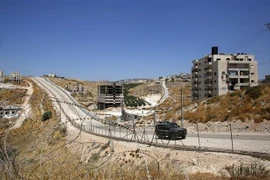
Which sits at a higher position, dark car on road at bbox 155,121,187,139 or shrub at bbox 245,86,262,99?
shrub at bbox 245,86,262,99

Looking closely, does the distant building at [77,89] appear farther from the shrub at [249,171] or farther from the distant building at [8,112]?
the shrub at [249,171]

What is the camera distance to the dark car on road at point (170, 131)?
22594 mm

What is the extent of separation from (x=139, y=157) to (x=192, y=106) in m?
25.1

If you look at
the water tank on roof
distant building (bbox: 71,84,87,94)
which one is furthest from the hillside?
distant building (bbox: 71,84,87,94)

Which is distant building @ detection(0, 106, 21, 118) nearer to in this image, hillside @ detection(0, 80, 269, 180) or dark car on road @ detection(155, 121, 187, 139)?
hillside @ detection(0, 80, 269, 180)

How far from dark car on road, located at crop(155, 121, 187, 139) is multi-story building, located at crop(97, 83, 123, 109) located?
189ft

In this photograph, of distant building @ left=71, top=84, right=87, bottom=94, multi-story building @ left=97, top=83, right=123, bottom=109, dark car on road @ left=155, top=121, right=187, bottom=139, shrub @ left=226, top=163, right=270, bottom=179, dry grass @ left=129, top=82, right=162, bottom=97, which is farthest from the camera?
dry grass @ left=129, top=82, right=162, bottom=97

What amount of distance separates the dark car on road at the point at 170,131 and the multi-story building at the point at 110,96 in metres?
57.6

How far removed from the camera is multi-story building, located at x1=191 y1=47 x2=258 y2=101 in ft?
216

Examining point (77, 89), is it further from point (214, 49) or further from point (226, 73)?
point (226, 73)

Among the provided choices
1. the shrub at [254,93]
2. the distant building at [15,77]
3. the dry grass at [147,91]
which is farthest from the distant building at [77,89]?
the shrub at [254,93]

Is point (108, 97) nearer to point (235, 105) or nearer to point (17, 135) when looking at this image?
point (235, 105)

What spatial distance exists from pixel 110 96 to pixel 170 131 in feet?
195

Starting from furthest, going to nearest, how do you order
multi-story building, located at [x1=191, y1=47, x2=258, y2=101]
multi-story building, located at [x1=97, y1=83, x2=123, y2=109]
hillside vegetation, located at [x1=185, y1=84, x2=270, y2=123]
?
1. multi-story building, located at [x1=97, y1=83, x2=123, y2=109]
2. multi-story building, located at [x1=191, y1=47, x2=258, y2=101]
3. hillside vegetation, located at [x1=185, y1=84, x2=270, y2=123]
